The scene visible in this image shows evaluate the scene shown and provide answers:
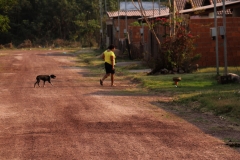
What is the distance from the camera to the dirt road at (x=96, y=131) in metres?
9.94

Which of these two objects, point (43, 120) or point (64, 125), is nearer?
point (64, 125)

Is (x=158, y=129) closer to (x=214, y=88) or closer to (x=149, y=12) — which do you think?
(x=214, y=88)

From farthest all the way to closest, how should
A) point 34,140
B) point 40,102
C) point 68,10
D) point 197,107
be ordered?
1. point 68,10
2. point 40,102
3. point 197,107
4. point 34,140

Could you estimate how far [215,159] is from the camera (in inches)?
369

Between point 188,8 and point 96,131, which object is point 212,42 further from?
point 96,131

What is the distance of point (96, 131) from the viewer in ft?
40.0

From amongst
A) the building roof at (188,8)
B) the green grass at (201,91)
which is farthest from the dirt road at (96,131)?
the building roof at (188,8)

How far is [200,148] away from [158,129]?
221 cm

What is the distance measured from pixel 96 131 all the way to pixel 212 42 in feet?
58.9

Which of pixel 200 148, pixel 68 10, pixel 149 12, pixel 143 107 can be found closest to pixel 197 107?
pixel 143 107

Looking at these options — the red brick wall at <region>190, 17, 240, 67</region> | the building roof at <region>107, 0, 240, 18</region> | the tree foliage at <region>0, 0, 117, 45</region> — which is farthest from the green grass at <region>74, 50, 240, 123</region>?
the tree foliage at <region>0, 0, 117, 45</region>

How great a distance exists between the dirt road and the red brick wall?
10100 millimetres

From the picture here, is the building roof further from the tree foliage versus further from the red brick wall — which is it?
the tree foliage

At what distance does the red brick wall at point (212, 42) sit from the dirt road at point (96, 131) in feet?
33.1
